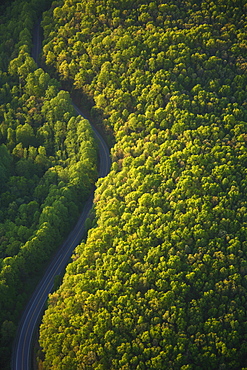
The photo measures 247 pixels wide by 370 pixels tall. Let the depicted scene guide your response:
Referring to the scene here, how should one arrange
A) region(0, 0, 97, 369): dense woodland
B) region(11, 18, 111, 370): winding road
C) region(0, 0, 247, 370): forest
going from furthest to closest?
1. region(0, 0, 97, 369): dense woodland
2. region(11, 18, 111, 370): winding road
3. region(0, 0, 247, 370): forest

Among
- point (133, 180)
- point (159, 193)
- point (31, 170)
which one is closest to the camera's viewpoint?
point (159, 193)

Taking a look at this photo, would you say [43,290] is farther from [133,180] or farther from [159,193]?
[159,193]

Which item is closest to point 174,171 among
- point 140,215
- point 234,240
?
point 140,215

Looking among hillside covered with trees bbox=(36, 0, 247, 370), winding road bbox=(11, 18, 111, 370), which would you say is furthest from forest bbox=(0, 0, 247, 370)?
winding road bbox=(11, 18, 111, 370)

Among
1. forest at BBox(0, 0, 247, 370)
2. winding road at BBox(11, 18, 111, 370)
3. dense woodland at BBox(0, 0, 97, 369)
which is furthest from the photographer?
dense woodland at BBox(0, 0, 97, 369)

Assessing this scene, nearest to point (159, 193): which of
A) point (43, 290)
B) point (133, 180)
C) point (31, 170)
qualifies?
point (133, 180)

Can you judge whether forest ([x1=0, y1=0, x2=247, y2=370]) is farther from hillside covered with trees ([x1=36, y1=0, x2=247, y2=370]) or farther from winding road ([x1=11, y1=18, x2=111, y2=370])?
winding road ([x1=11, y1=18, x2=111, y2=370])

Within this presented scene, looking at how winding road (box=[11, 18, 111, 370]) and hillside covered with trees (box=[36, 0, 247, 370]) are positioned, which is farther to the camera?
winding road (box=[11, 18, 111, 370])

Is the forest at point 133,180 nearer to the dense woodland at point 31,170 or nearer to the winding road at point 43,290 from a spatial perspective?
the dense woodland at point 31,170
